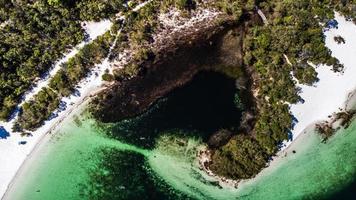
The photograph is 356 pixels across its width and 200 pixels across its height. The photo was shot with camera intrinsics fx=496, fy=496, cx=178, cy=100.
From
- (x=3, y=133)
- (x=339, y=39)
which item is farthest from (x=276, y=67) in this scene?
(x=3, y=133)

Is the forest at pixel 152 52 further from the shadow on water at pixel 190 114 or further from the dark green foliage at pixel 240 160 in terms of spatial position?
the shadow on water at pixel 190 114

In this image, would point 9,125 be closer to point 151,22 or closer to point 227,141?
point 151,22

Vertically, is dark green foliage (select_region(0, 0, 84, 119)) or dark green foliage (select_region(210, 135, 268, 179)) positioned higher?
dark green foliage (select_region(0, 0, 84, 119))

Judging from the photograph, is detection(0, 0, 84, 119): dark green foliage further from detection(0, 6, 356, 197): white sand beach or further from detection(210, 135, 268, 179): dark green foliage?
detection(210, 135, 268, 179): dark green foliage

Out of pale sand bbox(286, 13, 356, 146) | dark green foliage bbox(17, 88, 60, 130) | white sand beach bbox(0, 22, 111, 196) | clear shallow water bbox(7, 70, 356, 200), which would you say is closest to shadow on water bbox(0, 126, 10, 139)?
white sand beach bbox(0, 22, 111, 196)

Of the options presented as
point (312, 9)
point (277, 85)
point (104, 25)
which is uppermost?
point (104, 25)

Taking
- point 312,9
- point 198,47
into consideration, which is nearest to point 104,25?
point 198,47
